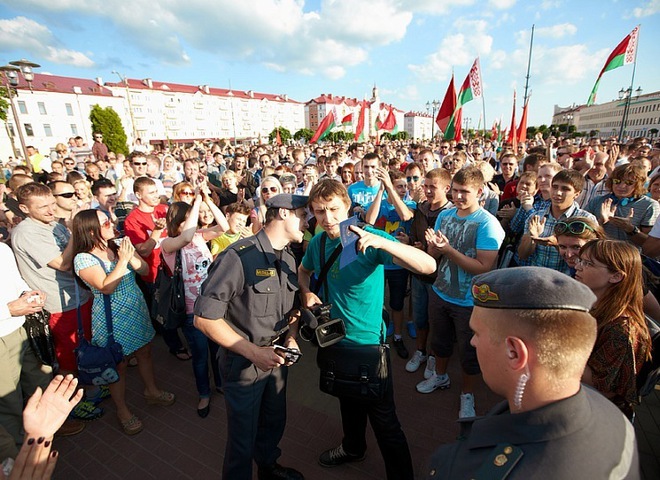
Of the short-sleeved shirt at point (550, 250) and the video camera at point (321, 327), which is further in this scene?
the short-sleeved shirt at point (550, 250)

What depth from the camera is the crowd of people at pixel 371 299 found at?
42.5 inches

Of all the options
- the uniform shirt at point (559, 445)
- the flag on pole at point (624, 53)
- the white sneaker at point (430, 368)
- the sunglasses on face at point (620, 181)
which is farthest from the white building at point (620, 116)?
the uniform shirt at point (559, 445)

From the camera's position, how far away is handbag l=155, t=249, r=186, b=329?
3.36m

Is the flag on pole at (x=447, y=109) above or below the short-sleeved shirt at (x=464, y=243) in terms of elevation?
above

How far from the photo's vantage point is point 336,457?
9.39 ft

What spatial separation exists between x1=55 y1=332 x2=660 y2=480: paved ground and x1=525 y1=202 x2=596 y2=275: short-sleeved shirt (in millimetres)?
1609

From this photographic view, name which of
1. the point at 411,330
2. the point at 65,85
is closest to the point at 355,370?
the point at 411,330

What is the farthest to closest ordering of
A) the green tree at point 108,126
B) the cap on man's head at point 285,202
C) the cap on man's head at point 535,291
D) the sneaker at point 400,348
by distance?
the green tree at point 108,126 → the sneaker at point 400,348 → the cap on man's head at point 285,202 → the cap on man's head at point 535,291

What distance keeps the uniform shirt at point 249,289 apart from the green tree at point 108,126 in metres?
52.5

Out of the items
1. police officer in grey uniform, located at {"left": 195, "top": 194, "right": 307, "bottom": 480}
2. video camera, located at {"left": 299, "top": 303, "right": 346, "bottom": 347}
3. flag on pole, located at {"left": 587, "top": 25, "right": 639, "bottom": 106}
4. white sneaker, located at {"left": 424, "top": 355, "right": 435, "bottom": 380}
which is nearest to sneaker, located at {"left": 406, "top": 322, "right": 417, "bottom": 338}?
white sneaker, located at {"left": 424, "top": 355, "right": 435, "bottom": 380}

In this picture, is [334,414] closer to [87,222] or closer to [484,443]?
[484,443]

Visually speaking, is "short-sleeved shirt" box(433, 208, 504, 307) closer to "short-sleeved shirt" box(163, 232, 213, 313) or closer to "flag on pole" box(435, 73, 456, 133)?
"short-sleeved shirt" box(163, 232, 213, 313)

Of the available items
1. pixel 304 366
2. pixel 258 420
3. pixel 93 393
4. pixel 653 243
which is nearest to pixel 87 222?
pixel 93 393

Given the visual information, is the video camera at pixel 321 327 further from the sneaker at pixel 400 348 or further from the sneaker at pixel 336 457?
the sneaker at pixel 400 348
